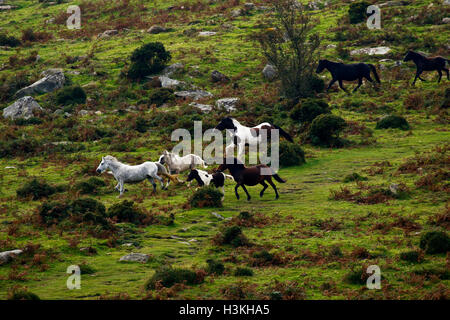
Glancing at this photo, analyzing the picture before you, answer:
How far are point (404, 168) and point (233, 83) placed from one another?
22.1 meters

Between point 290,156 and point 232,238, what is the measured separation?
11694mm

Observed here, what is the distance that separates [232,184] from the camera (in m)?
25.7

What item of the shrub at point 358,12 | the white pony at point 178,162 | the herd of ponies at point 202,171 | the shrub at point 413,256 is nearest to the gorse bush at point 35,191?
the herd of ponies at point 202,171

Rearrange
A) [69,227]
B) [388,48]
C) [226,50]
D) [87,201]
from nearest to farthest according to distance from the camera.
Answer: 1. [69,227]
2. [87,201]
3. [388,48]
4. [226,50]

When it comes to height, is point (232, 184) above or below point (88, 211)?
below

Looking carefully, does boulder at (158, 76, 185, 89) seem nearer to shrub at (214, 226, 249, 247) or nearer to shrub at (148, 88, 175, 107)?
shrub at (148, 88, 175, 107)

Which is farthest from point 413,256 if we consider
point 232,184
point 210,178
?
point 232,184

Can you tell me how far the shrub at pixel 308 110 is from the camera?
111 ft

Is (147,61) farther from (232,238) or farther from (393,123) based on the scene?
(232,238)

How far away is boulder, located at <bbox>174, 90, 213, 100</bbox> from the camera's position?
41.8 metres

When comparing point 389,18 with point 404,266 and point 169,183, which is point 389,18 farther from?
point 404,266

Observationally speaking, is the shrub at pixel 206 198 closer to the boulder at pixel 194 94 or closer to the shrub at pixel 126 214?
the shrub at pixel 126 214

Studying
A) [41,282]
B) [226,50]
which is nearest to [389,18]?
[226,50]

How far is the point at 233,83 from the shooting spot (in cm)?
4400
